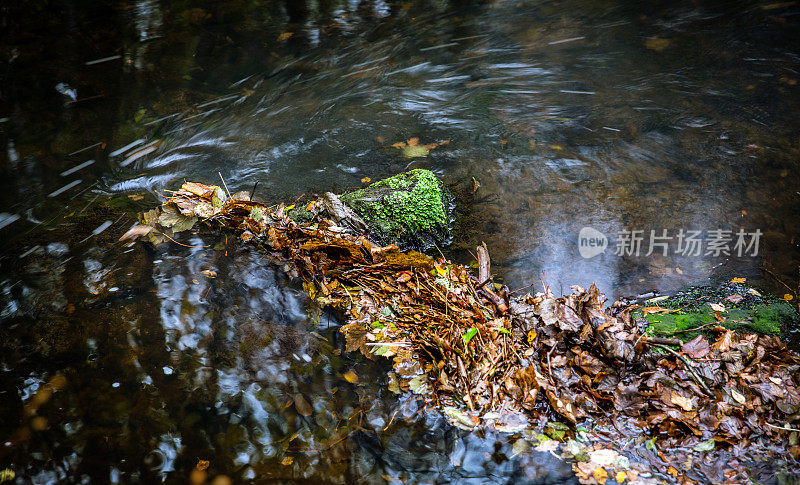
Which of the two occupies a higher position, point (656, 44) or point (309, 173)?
point (656, 44)

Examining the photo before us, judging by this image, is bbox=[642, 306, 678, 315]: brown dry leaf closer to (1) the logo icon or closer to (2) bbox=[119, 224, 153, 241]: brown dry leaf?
(1) the logo icon

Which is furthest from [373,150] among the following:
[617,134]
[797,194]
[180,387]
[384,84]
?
[797,194]

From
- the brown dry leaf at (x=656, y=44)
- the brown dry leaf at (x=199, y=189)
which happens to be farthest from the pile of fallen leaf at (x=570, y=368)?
the brown dry leaf at (x=656, y=44)

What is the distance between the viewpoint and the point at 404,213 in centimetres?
442

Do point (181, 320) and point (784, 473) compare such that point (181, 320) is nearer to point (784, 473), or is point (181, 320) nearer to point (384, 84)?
point (784, 473)

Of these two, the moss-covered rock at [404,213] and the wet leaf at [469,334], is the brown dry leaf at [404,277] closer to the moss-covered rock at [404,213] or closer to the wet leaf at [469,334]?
the moss-covered rock at [404,213]

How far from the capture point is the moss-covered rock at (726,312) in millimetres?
3469

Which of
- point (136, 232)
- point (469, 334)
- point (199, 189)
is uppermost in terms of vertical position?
point (199, 189)

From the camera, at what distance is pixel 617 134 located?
568cm

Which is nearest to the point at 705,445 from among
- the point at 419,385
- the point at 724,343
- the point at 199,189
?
the point at 724,343

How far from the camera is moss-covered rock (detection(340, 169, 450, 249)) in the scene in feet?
14.4

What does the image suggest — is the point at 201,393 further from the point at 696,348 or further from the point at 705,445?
the point at 696,348

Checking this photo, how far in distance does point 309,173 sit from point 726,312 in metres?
4.32

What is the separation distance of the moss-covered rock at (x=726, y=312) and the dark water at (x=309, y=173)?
0.19 m
